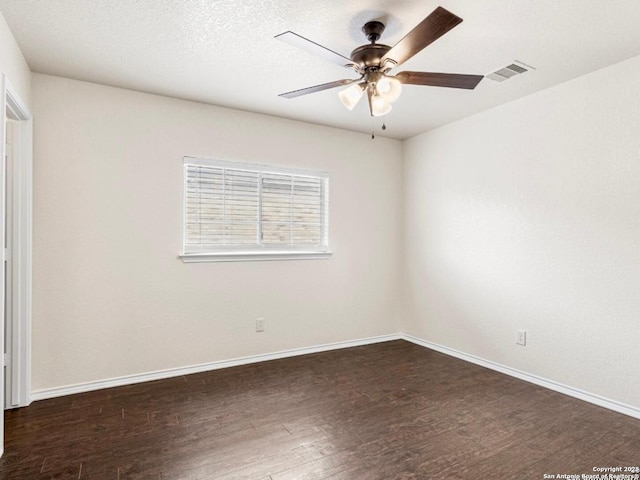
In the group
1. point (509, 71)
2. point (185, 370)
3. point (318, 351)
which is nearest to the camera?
point (509, 71)

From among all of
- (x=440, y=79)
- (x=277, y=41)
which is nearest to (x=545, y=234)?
(x=440, y=79)

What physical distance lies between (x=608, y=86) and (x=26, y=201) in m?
4.26

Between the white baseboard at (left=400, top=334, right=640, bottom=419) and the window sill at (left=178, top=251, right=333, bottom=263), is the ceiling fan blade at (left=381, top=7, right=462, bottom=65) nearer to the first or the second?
the window sill at (left=178, top=251, right=333, bottom=263)

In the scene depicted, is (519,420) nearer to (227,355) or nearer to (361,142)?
(227,355)

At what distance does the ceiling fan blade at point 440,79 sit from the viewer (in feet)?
6.77

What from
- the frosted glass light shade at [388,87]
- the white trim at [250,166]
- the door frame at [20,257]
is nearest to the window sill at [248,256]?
the white trim at [250,166]

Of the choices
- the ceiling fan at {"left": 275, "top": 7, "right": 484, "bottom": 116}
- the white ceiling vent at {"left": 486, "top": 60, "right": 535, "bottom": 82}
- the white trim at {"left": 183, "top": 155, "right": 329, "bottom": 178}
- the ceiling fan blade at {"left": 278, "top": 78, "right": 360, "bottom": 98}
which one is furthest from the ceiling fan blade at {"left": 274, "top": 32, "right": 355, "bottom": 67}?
the white trim at {"left": 183, "top": 155, "right": 329, "bottom": 178}

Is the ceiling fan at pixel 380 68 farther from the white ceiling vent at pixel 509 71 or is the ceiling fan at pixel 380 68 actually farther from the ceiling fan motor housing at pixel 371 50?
the white ceiling vent at pixel 509 71

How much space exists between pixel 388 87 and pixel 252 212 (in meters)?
2.05

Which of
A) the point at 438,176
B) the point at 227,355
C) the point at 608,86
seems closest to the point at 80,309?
the point at 227,355

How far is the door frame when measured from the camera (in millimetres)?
2650

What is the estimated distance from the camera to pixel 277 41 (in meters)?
2.38

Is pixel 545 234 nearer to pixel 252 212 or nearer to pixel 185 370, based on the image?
pixel 252 212

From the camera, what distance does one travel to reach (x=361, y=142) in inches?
174
